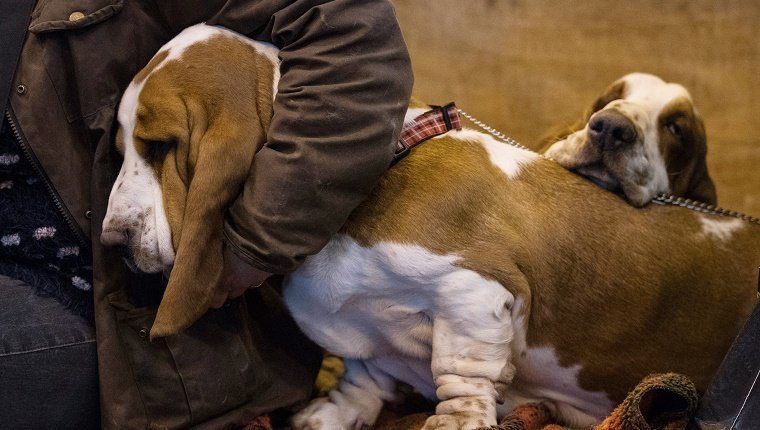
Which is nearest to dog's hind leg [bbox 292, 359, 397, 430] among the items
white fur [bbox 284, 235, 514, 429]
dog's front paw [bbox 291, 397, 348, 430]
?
dog's front paw [bbox 291, 397, 348, 430]

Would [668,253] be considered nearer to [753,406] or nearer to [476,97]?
[753,406]

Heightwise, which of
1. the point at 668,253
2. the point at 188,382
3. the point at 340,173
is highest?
the point at 340,173

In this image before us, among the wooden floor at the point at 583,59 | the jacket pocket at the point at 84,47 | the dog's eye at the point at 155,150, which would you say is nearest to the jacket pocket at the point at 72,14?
the jacket pocket at the point at 84,47

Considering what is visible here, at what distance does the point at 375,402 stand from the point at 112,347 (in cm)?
65

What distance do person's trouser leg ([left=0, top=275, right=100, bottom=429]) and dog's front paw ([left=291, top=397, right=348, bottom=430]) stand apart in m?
0.47

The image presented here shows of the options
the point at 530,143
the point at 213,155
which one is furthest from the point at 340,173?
the point at 530,143

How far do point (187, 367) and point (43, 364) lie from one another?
0.30 meters

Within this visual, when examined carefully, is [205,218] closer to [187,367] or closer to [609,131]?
[187,367]

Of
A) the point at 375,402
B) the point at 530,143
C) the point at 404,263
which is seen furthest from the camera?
the point at 530,143

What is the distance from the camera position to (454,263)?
70.2 inches

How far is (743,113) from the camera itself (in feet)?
8.69

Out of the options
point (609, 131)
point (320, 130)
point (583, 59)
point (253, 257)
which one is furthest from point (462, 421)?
point (583, 59)

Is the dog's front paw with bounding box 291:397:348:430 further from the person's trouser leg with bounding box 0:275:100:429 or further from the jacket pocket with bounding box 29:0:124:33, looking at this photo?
the jacket pocket with bounding box 29:0:124:33

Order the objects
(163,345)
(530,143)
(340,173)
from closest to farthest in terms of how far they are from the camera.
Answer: (340,173), (163,345), (530,143)
